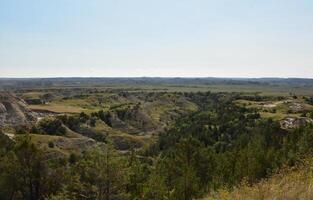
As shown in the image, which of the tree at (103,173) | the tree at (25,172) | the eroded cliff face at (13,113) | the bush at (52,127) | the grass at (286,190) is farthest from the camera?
the eroded cliff face at (13,113)

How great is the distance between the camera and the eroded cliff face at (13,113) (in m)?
111

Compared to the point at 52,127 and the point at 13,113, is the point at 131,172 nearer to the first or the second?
the point at 52,127

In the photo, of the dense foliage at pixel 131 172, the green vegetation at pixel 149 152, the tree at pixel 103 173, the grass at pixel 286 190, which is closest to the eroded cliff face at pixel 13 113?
the green vegetation at pixel 149 152

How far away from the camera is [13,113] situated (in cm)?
11631

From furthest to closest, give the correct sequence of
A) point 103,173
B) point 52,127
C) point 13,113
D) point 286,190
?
point 13,113, point 52,127, point 103,173, point 286,190

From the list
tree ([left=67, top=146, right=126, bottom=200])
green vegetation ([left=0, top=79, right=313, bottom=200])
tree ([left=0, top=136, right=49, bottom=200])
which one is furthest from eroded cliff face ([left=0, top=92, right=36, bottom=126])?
tree ([left=67, top=146, right=126, bottom=200])

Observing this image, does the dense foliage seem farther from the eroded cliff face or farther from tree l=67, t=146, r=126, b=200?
the eroded cliff face

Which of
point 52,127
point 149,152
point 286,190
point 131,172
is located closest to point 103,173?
point 131,172

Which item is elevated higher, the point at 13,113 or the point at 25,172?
the point at 25,172

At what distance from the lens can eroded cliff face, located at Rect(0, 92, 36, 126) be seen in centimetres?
11131

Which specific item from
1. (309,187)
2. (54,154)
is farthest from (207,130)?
(309,187)

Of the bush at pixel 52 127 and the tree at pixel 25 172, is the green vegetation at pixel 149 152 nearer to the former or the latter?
the tree at pixel 25 172

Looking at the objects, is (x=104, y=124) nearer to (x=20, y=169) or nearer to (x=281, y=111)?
A: (x=281, y=111)

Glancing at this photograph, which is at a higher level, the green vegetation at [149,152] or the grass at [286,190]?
the grass at [286,190]
